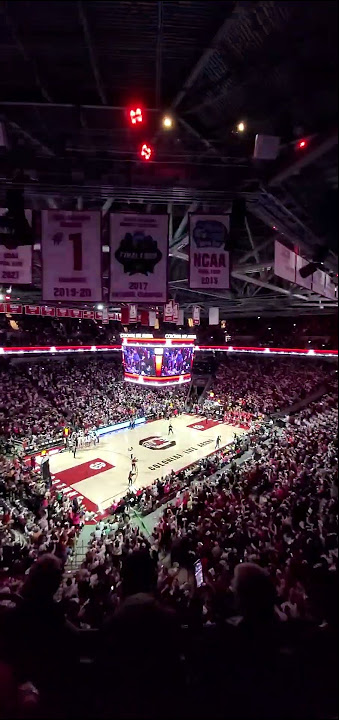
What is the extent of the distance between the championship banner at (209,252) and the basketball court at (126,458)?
9.75 meters

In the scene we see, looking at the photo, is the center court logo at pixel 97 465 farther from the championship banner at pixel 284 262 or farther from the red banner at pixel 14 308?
the championship banner at pixel 284 262

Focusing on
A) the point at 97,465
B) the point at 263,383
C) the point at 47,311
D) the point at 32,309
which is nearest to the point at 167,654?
the point at 97,465

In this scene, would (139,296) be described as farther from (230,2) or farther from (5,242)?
(230,2)

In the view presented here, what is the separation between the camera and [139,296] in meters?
6.15

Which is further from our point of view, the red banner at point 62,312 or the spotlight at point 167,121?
the red banner at point 62,312

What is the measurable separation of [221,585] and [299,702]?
4.17 m

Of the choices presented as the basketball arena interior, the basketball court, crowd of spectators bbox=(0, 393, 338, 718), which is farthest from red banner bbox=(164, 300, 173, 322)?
crowd of spectators bbox=(0, 393, 338, 718)

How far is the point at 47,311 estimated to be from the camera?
2031 centimetres

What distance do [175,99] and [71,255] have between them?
2.84 meters

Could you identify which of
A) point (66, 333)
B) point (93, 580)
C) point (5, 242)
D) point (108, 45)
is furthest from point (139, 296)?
point (66, 333)

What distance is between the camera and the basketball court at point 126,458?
1448 cm

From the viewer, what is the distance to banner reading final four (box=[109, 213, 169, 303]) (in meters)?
5.91

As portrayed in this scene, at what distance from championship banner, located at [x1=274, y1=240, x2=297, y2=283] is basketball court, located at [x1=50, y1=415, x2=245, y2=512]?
32.4ft

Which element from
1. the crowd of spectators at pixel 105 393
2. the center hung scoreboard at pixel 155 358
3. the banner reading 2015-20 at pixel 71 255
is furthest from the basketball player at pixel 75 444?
the banner reading 2015-20 at pixel 71 255
